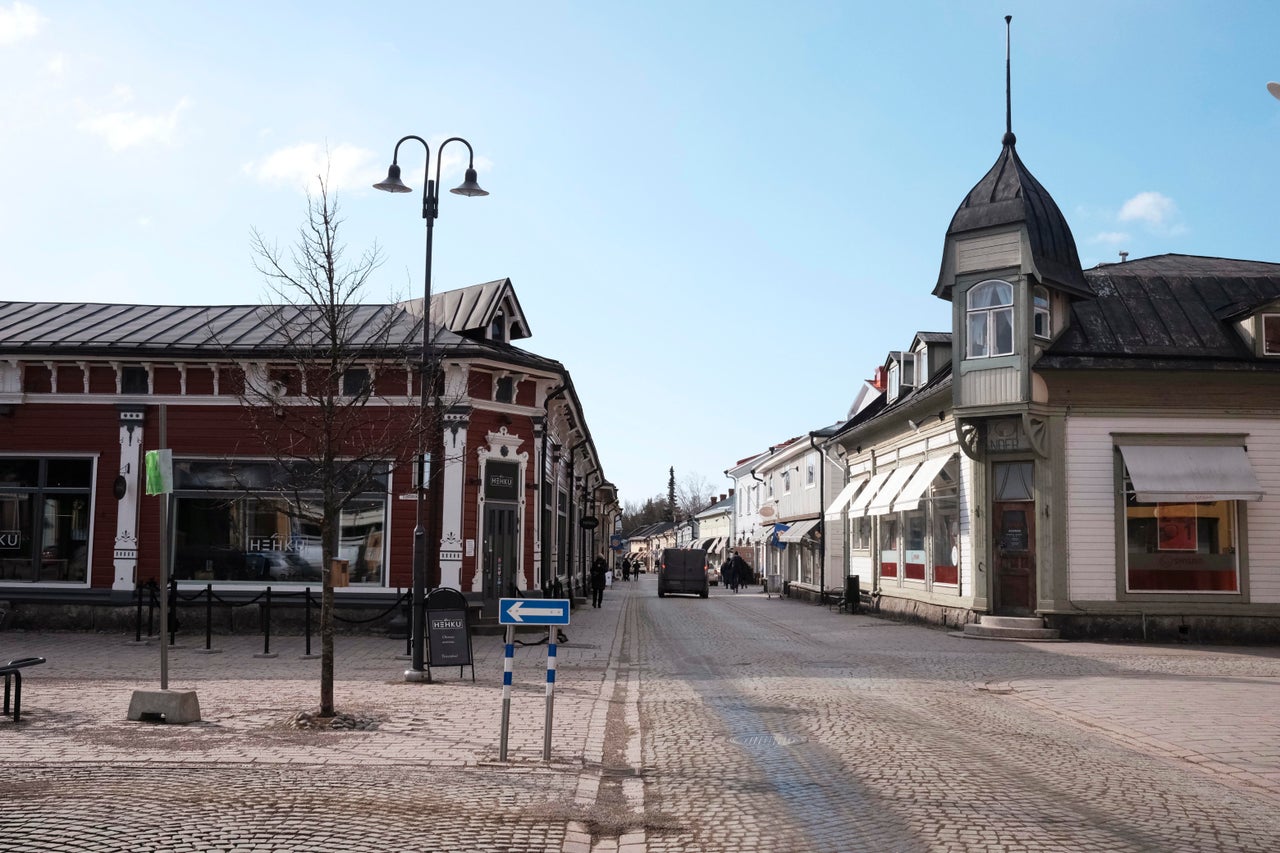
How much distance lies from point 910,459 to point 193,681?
1982 cm

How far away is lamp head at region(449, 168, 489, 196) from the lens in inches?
626

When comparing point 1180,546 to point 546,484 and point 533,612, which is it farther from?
point 533,612

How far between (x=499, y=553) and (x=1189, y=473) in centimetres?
1353

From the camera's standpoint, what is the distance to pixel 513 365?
855 inches

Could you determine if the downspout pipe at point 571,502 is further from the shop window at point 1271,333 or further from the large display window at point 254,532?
the shop window at point 1271,333

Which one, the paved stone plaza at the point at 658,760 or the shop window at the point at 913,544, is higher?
the shop window at the point at 913,544

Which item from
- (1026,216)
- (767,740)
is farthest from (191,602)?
(1026,216)

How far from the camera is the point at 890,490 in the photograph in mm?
29109

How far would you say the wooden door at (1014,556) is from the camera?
22.6 metres

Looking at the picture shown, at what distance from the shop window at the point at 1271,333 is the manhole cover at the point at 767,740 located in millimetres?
16968

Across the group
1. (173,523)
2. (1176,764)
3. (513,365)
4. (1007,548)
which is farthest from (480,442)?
(1176,764)

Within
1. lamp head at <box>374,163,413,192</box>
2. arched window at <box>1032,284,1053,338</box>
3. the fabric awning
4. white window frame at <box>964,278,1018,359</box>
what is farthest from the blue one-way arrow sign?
the fabric awning

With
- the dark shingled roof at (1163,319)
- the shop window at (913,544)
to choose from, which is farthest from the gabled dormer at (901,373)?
the dark shingled roof at (1163,319)

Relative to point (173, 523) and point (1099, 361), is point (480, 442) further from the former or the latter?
point (1099, 361)
